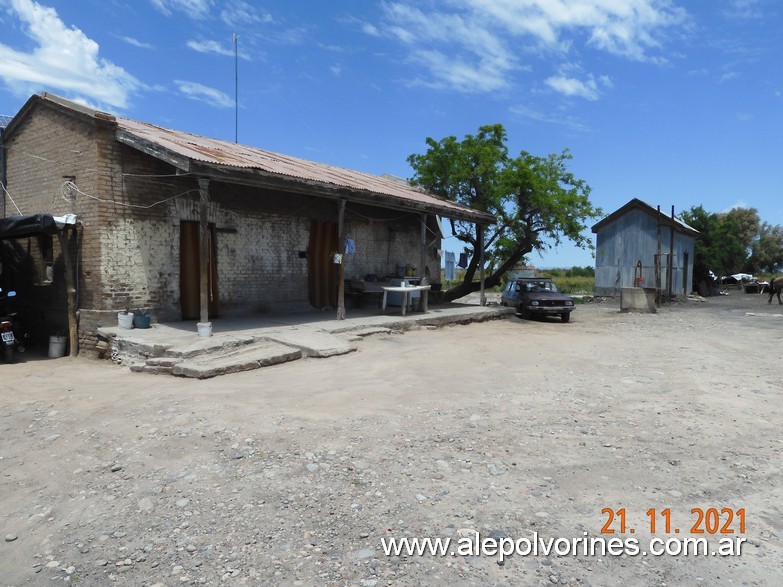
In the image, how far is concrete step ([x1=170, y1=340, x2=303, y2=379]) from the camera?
292 inches

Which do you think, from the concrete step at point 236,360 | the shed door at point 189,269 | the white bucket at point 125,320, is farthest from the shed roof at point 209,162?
the concrete step at point 236,360

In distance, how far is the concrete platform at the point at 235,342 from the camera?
7855mm

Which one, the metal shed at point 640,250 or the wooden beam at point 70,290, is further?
the metal shed at point 640,250

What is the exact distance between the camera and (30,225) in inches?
371

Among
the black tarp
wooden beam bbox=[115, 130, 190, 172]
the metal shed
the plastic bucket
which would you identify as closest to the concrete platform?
the plastic bucket

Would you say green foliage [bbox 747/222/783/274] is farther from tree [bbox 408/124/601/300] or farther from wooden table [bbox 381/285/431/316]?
wooden table [bbox 381/285/431/316]

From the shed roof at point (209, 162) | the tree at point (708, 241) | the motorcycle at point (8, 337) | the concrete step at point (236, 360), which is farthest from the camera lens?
the tree at point (708, 241)

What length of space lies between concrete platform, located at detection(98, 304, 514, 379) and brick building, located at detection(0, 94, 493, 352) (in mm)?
734

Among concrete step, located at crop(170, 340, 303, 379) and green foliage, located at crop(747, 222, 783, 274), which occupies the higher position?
green foliage, located at crop(747, 222, 783, 274)

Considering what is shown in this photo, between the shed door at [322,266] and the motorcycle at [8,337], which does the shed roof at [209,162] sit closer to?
the shed door at [322,266]

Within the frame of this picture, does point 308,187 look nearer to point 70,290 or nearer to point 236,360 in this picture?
point 236,360

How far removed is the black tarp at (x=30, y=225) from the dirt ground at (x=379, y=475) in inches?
124

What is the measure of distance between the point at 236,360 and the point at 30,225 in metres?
5.06

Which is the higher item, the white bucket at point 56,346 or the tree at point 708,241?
the tree at point 708,241
